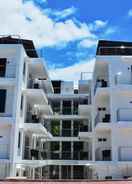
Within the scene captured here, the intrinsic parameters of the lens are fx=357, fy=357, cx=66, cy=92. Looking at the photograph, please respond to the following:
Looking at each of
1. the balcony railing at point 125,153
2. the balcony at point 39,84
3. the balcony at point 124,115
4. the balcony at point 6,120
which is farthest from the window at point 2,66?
the balcony railing at point 125,153

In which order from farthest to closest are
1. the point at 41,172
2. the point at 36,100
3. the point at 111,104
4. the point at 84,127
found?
the point at 84,127
the point at 41,172
the point at 36,100
the point at 111,104

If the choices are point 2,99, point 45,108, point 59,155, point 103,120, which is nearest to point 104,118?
point 103,120

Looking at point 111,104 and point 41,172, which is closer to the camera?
point 111,104

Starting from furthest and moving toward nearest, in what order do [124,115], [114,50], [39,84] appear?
1. [39,84]
2. [114,50]
3. [124,115]

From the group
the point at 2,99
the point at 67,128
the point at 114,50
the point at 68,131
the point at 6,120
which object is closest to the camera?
the point at 6,120

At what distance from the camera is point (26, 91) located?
84.0ft

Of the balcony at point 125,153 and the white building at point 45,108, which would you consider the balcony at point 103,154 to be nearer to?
the white building at point 45,108

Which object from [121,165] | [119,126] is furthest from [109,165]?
[119,126]

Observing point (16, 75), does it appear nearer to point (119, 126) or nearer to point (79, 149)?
point (119, 126)

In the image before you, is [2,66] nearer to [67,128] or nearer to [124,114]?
[124,114]

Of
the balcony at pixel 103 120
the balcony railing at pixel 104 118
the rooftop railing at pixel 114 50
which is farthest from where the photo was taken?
the rooftop railing at pixel 114 50

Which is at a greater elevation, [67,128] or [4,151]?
[67,128]

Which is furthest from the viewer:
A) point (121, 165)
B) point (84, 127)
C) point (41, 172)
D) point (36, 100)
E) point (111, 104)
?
point (84, 127)

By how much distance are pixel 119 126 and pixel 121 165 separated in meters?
2.56
